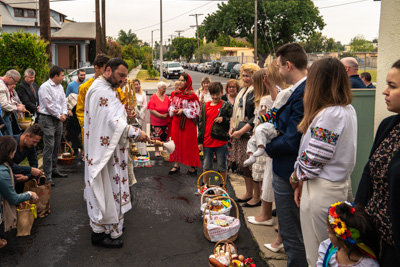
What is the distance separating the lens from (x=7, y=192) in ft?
14.3

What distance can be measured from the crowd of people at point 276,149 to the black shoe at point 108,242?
0.5 inches

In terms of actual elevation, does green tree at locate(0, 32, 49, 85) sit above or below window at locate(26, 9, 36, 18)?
below

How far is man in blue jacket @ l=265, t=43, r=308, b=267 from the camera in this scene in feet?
10.3

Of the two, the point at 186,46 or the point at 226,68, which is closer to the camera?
the point at 226,68

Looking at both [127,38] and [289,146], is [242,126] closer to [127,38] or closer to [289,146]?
[289,146]

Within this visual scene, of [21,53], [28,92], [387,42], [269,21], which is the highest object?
[269,21]

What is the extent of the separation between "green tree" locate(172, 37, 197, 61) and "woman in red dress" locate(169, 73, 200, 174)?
9386 centimetres

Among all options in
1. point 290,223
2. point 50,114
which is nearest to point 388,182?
point 290,223

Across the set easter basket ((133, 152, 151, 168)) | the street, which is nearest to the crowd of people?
the street

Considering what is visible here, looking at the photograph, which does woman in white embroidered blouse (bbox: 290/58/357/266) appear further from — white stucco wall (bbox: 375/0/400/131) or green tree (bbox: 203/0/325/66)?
green tree (bbox: 203/0/325/66)

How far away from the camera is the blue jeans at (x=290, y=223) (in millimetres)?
3398

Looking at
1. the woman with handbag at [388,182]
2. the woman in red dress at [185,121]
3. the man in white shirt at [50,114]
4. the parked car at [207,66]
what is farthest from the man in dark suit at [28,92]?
the parked car at [207,66]

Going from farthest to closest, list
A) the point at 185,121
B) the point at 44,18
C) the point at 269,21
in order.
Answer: the point at 269,21, the point at 44,18, the point at 185,121

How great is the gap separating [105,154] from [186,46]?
98.7m
